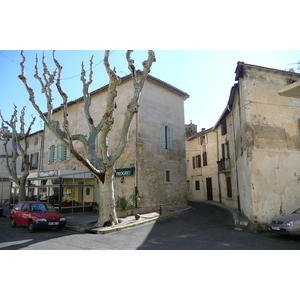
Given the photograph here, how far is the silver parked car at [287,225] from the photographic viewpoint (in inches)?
338

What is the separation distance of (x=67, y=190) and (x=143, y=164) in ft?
18.5

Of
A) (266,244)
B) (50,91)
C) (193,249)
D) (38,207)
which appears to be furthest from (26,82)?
(266,244)

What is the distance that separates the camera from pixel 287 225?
8.73 meters

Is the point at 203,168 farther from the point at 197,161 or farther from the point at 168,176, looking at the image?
the point at 168,176

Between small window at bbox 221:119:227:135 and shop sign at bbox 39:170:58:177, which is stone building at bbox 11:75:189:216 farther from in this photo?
small window at bbox 221:119:227:135

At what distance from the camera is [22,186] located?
1955cm

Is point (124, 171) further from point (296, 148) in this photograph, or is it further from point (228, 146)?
point (296, 148)

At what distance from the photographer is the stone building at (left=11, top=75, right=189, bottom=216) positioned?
17.0 metres

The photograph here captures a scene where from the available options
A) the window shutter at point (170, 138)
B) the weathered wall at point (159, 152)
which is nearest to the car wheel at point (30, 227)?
the weathered wall at point (159, 152)

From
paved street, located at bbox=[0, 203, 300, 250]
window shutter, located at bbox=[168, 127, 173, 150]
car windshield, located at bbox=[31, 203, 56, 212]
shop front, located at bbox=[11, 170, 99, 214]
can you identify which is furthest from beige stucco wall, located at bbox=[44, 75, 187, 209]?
paved street, located at bbox=[0, 203, 300, 250]

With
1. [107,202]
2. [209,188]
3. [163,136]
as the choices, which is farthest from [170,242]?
[209,188]

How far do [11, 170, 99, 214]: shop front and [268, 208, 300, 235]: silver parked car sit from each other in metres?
12.7

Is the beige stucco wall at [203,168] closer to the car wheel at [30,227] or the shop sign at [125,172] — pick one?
the shop sign at [125,172]

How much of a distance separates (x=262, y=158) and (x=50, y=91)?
11.4 metres
